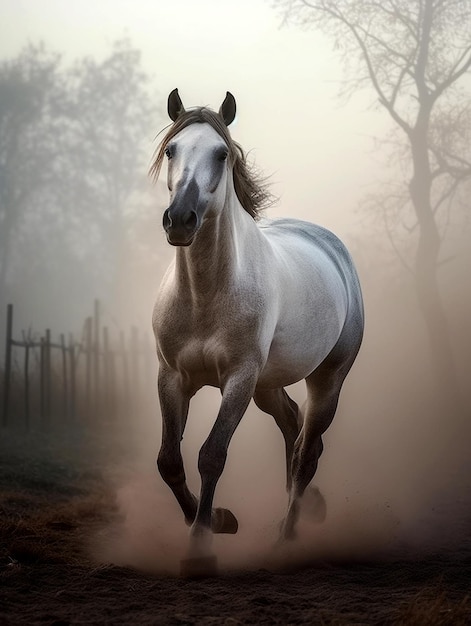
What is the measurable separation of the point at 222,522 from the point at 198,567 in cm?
56

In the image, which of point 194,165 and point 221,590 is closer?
point 221,590

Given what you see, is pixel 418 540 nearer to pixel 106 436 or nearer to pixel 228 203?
pixel 228 203

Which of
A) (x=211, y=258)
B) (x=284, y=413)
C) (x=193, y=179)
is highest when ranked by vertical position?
(x=193, y=179)

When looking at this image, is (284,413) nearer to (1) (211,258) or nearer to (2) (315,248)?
(2) (315,248)

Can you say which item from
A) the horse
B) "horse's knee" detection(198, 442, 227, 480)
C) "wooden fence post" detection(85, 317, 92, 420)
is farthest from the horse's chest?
"wooden fence post" detection(85, 317, 92, 420)

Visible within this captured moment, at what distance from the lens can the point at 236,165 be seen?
15.0ft

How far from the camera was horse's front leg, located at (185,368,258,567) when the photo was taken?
4.07 meters

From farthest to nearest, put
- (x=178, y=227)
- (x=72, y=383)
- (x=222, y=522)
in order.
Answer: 1. (x=72, y=383)
2. (x=222, y=522)
3. (x=178, y=227)

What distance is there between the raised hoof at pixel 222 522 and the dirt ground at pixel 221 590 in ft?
0.99

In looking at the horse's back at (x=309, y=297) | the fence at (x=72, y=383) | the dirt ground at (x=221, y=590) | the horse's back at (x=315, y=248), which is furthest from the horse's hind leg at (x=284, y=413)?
the fence at (x=72, y=383)

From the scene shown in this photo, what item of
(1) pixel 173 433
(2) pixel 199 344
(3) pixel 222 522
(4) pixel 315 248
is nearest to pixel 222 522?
(3) pixel 222 522

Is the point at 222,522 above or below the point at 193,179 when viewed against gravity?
below

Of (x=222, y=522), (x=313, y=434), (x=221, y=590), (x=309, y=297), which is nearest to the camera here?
(x=221, y=590)

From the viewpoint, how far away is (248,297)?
14.3ft
